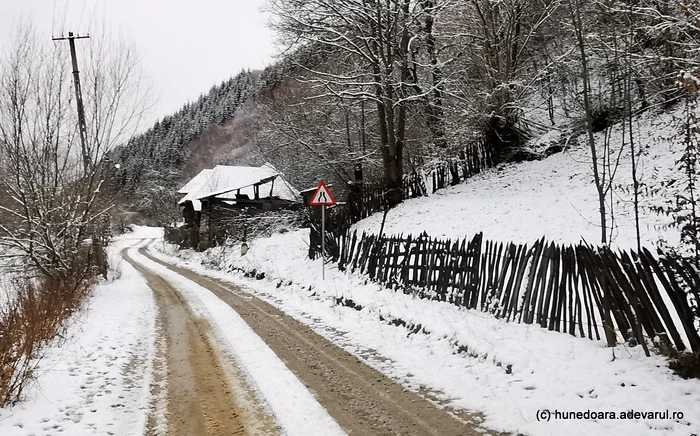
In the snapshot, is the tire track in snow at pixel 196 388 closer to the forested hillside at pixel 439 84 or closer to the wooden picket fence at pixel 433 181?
the wooden picket fence at pixel 433 181

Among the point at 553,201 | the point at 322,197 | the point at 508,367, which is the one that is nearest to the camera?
the point at 508,367

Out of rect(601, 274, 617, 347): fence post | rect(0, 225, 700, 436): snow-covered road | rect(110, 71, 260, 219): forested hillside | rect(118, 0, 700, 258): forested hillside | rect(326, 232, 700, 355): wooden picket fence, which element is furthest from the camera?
rect(110, 71, 260, 219): forested hillside

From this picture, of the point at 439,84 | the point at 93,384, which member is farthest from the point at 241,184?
the point at 93,384

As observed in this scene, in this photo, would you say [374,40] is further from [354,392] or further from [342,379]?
[354,392]

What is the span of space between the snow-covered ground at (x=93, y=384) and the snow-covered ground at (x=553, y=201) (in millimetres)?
7950

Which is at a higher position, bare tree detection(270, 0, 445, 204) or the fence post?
bare tree detection(270, 0, 445, 204)

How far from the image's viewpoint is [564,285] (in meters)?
5.74

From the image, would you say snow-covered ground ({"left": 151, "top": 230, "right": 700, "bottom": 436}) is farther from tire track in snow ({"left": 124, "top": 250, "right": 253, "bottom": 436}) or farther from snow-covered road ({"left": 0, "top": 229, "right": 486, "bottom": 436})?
tire track in snow ({"left": 124, "top": 250, "right": 253, "bottom": 436})

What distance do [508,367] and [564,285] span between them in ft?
4.56

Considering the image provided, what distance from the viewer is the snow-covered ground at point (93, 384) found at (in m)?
4.11

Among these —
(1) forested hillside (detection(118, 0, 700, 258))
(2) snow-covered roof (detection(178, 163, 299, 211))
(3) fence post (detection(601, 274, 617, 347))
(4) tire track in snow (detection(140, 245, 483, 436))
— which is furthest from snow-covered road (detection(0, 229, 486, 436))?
(2) snow-covered roof (detection(178, 163, 299, 211))

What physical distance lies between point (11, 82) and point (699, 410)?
12.4 metres

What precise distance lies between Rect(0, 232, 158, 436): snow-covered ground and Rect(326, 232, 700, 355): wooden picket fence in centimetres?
497

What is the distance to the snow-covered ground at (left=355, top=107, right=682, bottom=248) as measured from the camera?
10.6 meters
